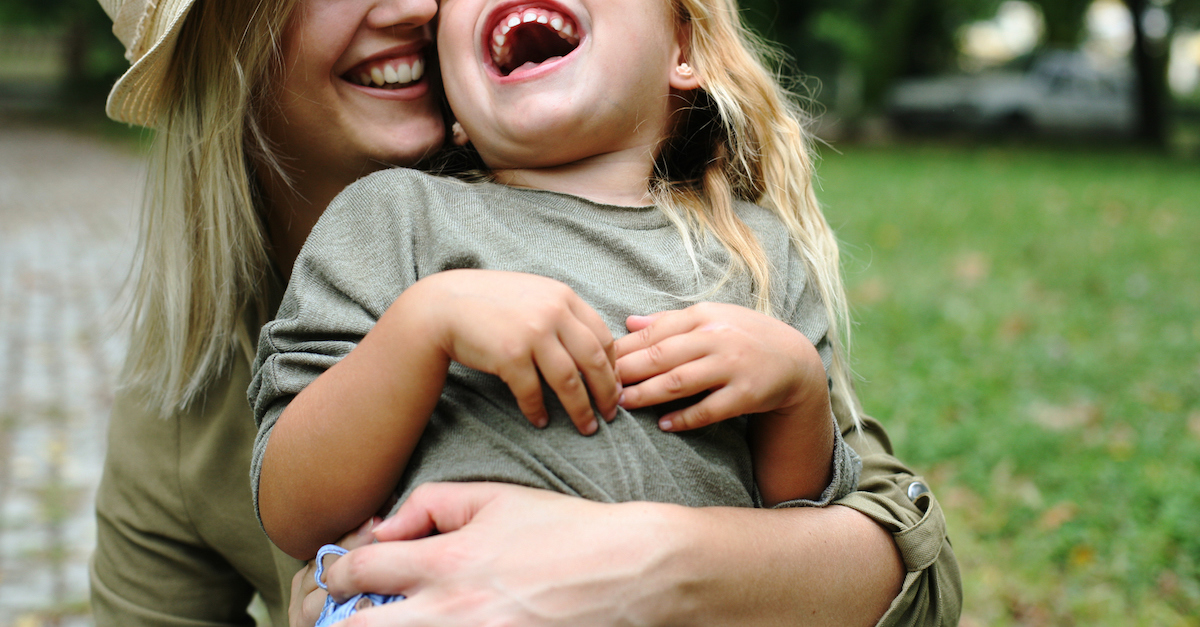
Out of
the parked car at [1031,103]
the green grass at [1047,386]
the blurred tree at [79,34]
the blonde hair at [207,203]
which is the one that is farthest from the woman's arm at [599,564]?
the blurred tree at [79,34]

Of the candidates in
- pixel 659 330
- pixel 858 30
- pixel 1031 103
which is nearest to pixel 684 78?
pixel 659 330

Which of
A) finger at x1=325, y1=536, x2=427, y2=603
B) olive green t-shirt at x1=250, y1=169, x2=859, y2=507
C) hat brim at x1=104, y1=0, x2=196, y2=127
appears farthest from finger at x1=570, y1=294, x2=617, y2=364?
hat brim at x1=104, y1=0, x2=196, y2=127

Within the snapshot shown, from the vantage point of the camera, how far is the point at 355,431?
1.37 meters

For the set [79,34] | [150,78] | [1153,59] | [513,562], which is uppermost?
[79,34]

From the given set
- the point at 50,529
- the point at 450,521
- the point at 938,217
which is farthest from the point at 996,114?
the point at 450,521

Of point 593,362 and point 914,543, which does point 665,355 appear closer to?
point 593,362

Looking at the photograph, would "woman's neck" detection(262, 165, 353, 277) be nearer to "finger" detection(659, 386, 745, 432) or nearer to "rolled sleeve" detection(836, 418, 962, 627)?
"finger" detection(659, 386, 745, 432)

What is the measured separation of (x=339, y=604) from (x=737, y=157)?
1.11 meters

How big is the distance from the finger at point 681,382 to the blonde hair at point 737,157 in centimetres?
49

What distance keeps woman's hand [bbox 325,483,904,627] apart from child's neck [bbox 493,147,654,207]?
0.60m

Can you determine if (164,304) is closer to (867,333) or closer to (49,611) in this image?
(49,611)

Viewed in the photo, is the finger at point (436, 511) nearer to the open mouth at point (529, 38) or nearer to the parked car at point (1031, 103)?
the open mouth at point (529, 38)

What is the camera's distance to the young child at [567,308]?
4.45 feet

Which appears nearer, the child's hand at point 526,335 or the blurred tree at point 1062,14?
Answer: the child's hand at point 526,335
